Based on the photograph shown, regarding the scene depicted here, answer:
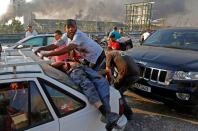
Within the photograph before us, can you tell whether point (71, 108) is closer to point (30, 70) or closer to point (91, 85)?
point (91, 85)

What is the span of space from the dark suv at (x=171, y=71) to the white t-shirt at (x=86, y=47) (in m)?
1.41

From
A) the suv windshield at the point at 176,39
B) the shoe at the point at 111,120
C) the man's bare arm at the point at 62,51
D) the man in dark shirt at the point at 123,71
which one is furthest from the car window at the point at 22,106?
the suv windshield at the point at 176,39

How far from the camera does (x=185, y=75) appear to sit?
4.88 m

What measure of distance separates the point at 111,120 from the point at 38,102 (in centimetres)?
77

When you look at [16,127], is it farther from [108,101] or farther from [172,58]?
[172,58]

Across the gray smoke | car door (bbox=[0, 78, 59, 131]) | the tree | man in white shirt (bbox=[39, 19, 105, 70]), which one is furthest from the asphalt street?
the gray smoke

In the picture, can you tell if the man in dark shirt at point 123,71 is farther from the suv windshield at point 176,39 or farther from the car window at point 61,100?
the car window at point 61,100

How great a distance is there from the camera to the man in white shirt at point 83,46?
3829 mm

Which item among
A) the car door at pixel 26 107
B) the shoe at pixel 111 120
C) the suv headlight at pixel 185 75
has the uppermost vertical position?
the car door at pixel 26 107

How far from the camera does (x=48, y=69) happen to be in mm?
3008

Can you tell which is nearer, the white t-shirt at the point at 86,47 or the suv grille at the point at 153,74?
the white t-shirt at the point at 86,47

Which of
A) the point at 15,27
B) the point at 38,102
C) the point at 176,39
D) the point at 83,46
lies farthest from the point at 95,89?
the point at 15,27

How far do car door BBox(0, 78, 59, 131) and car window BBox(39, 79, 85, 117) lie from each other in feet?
0.21

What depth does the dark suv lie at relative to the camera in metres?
4.84
